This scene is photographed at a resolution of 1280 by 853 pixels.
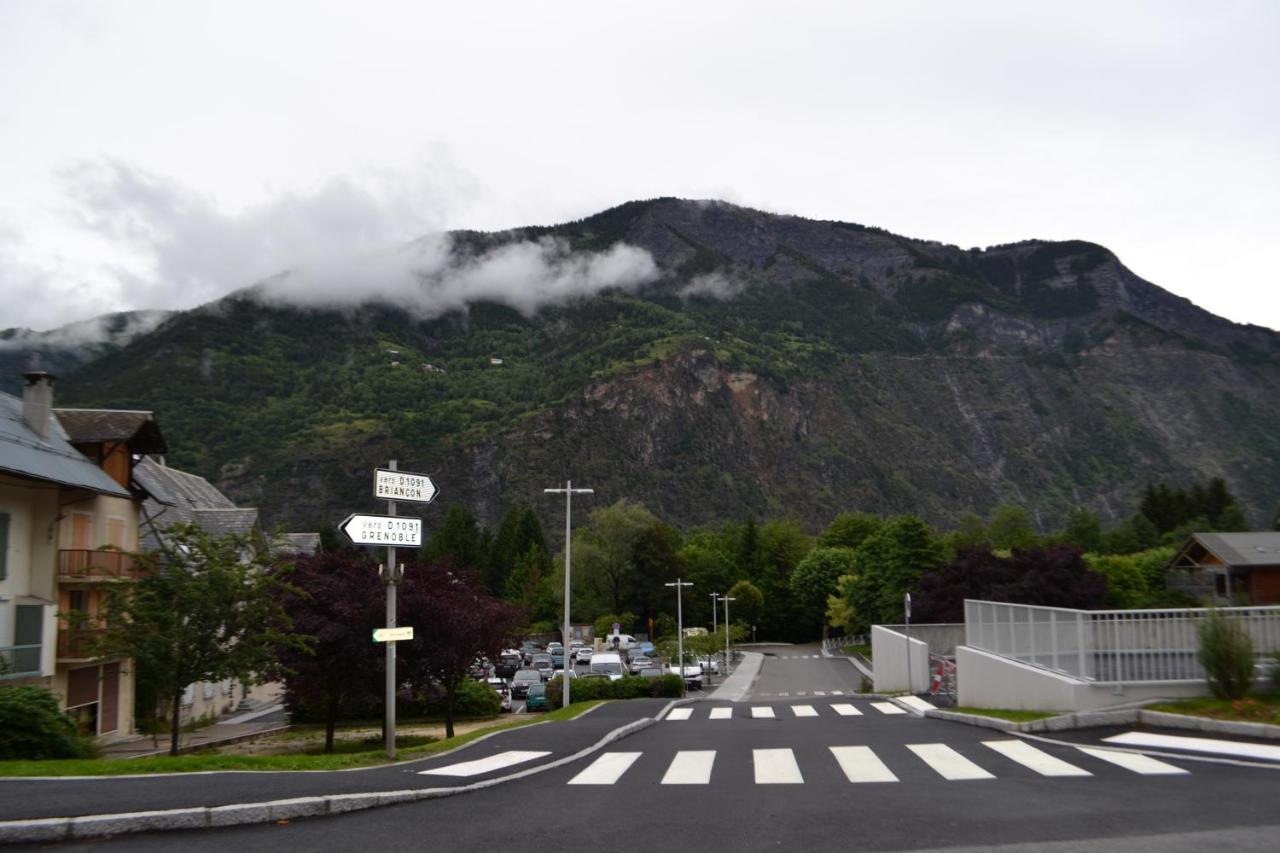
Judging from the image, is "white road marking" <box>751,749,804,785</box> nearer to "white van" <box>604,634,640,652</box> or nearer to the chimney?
the chimney

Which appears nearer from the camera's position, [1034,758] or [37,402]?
[1034,758]

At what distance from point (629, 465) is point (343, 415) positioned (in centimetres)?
5197

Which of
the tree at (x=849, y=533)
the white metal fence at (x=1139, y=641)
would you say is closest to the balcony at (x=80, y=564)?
the white metal fence at (x=1139, y=641)

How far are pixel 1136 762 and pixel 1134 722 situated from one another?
367cm

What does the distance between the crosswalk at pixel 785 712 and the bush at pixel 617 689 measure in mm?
12899

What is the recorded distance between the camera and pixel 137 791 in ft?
34.4

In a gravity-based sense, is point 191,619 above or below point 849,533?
→ below

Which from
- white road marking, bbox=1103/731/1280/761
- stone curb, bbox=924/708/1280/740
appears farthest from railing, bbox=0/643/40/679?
white road marking, bbox=1103/731/1280/761

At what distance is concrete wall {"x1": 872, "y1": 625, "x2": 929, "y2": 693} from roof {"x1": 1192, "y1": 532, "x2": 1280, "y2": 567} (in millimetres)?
28287

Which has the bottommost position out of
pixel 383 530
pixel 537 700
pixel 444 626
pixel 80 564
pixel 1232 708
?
pixel 537 700

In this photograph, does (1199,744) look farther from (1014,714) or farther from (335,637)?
(335,637)

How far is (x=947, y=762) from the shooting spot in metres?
13.1

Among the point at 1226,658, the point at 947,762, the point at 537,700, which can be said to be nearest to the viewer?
the point at 947,762

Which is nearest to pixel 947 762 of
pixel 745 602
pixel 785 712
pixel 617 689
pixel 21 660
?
pixel 785 712
